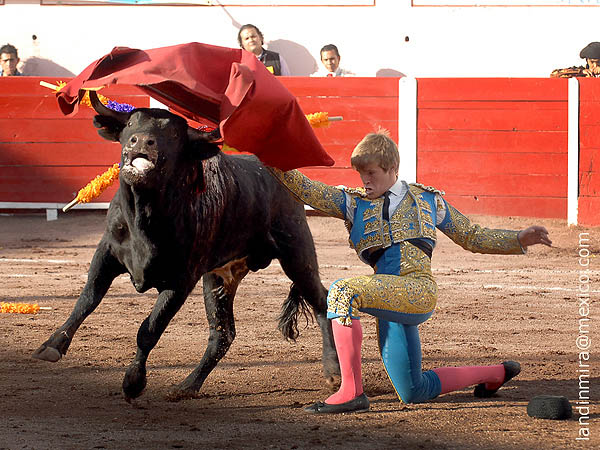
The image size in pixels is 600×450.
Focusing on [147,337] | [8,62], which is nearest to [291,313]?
[147,337]

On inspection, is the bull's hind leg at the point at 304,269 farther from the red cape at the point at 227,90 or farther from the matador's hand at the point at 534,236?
the matador's hand at the point at 534,236

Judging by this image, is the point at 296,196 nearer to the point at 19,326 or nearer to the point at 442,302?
the point at 19,326

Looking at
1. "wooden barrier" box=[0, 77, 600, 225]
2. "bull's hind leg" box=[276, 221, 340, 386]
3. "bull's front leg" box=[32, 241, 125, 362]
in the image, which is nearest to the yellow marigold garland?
"bull's hind leg" box=[276, 221, 340, 386]

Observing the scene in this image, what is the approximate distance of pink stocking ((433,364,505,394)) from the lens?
3213mm

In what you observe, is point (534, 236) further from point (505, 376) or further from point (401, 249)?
point (505, 376)

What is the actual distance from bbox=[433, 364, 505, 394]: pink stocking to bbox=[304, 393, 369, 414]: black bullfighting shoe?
28 cm

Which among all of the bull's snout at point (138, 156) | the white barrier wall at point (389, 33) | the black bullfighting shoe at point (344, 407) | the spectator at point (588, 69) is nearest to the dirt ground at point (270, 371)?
the black bullfighting shoe at point (344, 407)

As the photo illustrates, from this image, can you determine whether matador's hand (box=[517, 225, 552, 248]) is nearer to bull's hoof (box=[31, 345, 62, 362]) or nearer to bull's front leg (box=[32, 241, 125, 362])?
bull's front leg (box=[32, 241, 125, 362])

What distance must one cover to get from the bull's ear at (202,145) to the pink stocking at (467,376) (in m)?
1.00

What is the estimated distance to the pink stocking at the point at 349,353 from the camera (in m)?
2.97

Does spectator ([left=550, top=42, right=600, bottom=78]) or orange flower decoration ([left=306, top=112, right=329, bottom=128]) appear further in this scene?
spectator ([left=550, top=42, right=600, bottom=78])

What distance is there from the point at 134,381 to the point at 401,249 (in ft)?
3.03

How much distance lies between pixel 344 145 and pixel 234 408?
592 cm

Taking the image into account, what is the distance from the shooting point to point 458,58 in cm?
1000
